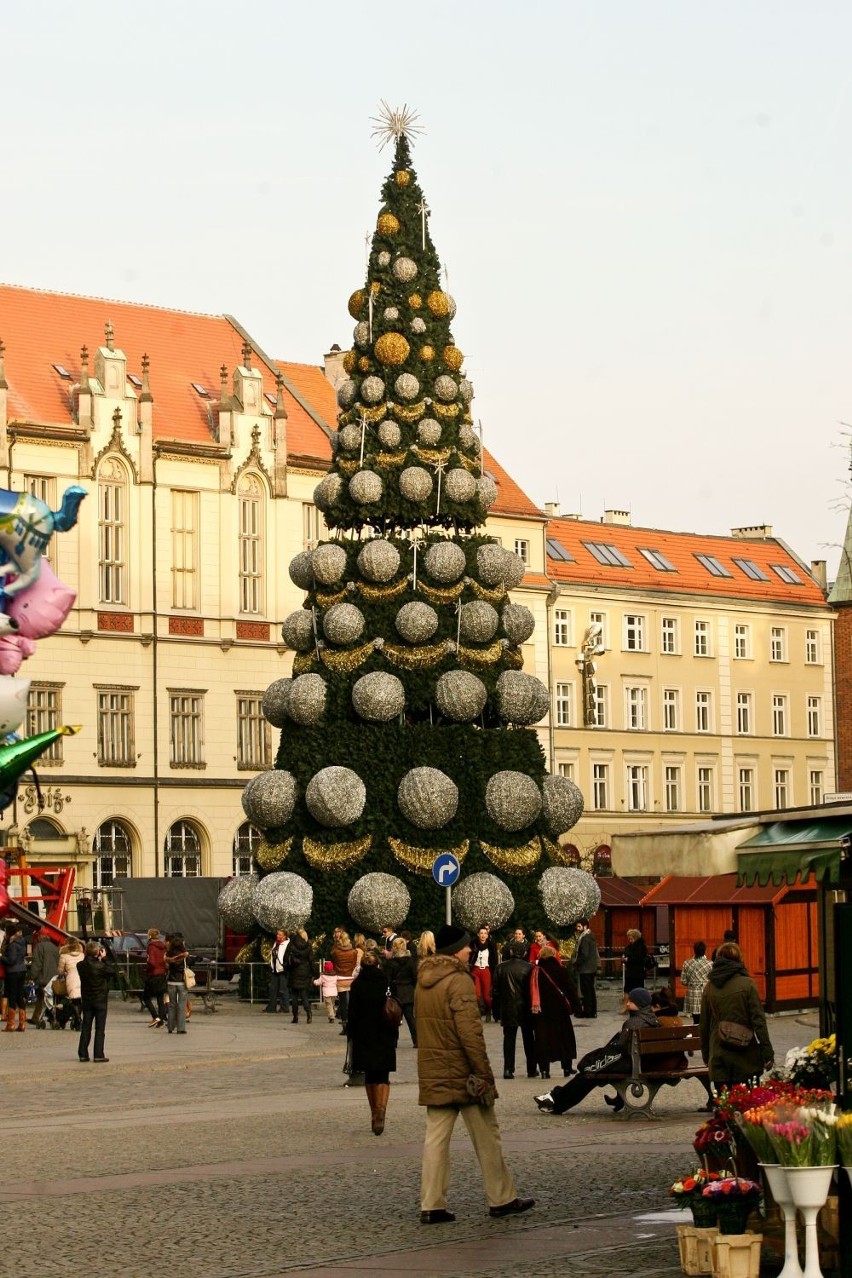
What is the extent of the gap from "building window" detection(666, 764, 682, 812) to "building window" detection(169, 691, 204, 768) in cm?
2309

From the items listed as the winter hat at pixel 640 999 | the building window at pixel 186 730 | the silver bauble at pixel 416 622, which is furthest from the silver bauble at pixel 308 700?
the building window at pixel 186 730

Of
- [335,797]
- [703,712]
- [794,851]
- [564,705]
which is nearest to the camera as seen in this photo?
[794,851]

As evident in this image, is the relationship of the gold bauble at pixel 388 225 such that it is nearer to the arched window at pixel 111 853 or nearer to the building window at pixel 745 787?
the arched window at pixel 111 853

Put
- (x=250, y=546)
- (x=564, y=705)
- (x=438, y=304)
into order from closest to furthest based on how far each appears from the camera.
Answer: (x=438, y=304) → (x=250, y=546) → (x=564, y=705)

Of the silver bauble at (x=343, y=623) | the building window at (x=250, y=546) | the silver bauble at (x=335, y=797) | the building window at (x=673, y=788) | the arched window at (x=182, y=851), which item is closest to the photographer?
the silver bauble at (x=335, y=797)

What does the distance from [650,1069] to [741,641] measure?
235 feet

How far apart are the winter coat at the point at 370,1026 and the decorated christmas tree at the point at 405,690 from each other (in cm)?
2075

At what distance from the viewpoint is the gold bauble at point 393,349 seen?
149ft

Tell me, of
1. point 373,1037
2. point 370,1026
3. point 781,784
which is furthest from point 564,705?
point 373,1037

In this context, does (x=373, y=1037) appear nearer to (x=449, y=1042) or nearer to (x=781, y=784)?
(x=449, y=1042)

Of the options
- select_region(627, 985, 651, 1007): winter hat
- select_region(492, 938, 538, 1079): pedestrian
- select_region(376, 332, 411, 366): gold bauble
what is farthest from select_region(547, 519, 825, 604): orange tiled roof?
select_region(627, 985, 651, 1007): winter hat

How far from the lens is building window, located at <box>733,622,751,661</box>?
93750 millimetres

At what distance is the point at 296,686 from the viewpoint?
4444 cm

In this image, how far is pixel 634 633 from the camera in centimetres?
Result: 9019
